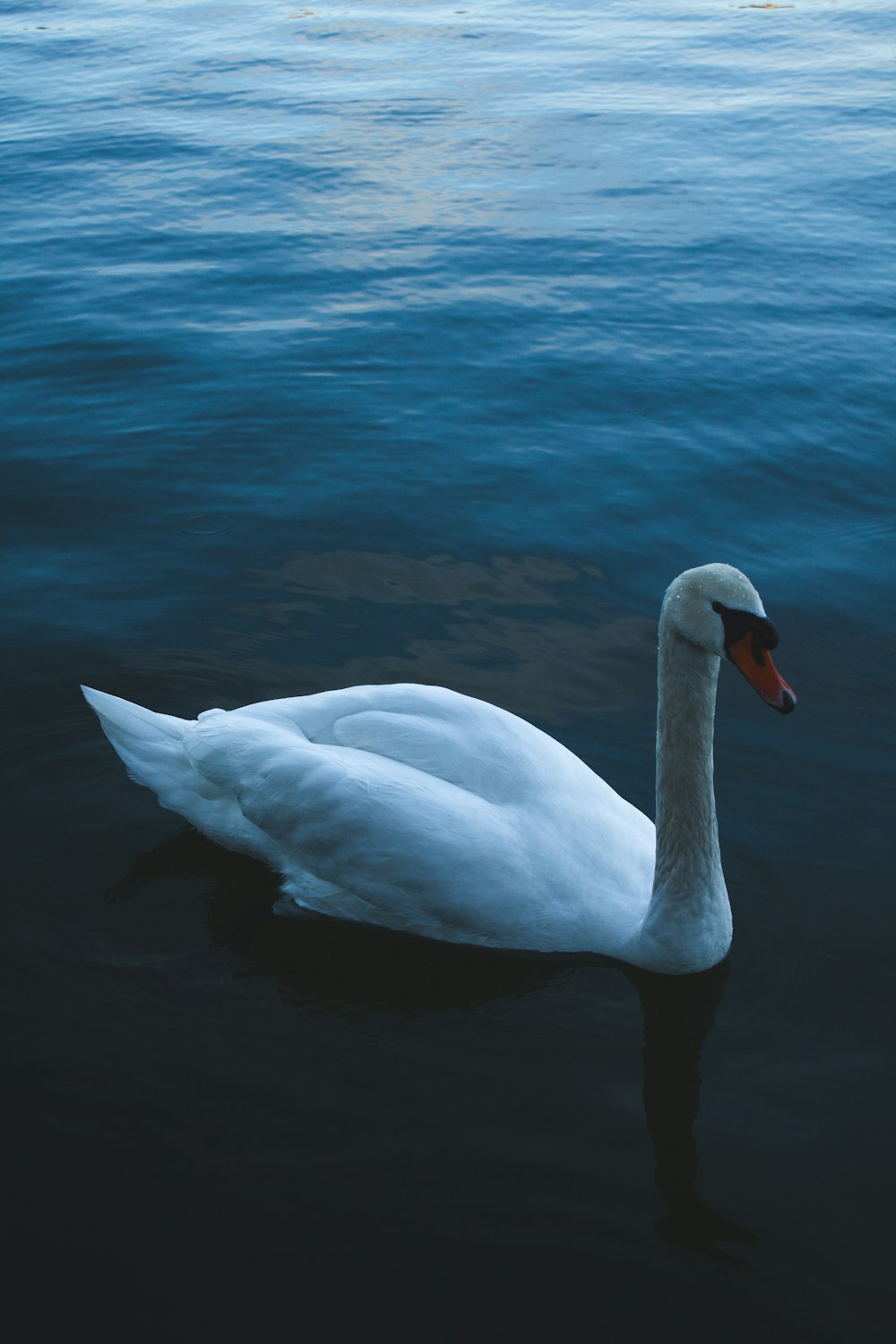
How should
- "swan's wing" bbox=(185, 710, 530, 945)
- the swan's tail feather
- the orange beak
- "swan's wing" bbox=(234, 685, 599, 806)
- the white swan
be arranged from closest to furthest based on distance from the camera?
the orange beak < the white swan < "swan's wing" bbox=(185, 710, 530, 945) < "swan's wing" bbox=(234, 685, 599, 806) < the swan's tail feather

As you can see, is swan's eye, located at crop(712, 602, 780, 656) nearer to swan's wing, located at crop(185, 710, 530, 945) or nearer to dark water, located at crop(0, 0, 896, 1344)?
swan's wing, located at crop(185, 710, 530, 945)

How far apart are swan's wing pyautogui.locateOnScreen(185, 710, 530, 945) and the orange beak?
1.23 metres

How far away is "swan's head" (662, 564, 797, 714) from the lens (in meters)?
4.99

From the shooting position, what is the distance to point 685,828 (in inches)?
217

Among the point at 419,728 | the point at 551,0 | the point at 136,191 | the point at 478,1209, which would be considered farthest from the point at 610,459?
the point at 551,0

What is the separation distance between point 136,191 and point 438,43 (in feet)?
32.8

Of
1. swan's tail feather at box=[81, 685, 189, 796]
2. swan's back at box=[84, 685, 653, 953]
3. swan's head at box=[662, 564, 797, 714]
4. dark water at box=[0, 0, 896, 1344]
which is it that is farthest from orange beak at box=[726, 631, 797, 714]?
swan's tail feather at box=[81, 685, 189, 796]

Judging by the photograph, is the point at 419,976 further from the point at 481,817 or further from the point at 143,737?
the point at 143,737

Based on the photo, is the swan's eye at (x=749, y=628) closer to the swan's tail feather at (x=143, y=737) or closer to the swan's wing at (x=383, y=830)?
the swan's wing at (x=383, y=830)

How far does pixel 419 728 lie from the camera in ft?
19.5

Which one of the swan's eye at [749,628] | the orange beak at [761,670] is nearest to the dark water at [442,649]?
the orange beak at [761,670]

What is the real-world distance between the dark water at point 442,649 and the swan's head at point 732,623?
4.87 feet

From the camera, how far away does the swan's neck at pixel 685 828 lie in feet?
17.6

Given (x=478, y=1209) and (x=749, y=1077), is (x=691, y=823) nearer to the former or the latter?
(x=749, y=1077)
